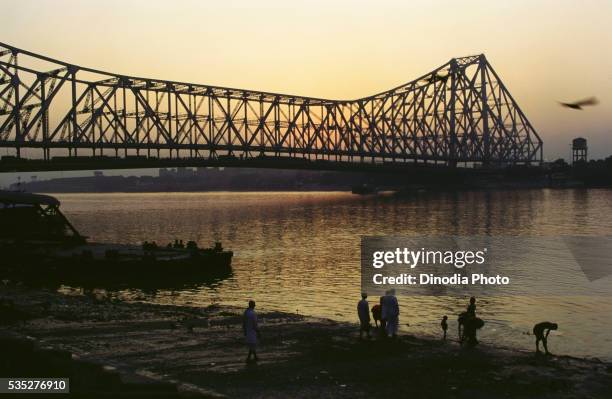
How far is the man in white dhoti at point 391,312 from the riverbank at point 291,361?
1.85 ft

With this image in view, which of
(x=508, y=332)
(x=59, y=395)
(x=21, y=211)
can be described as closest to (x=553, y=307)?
(x=508, y=332)

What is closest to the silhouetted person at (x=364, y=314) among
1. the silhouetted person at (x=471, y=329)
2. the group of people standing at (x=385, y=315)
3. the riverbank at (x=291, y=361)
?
the group of people standing at (x=385, y=315)

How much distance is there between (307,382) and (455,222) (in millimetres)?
78475

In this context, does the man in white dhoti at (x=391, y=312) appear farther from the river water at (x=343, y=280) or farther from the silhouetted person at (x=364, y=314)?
the river water at (x=343, y=280)

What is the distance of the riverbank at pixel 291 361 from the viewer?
16891 millimetres

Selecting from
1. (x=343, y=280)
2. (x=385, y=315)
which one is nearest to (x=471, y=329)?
(x=385, y=315)

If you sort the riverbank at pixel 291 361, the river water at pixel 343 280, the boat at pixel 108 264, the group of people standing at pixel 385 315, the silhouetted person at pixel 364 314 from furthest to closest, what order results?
the boat at pixel 108 264 < the river water at pixel 343 280 < the group of people standing at pixel 385 315 < the silhouetted person at pixel 364 314 < the riverbank at pixel 291 361

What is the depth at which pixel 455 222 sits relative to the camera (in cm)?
9344

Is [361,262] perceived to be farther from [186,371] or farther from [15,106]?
[15,106]

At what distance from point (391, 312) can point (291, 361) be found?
14.0 feet

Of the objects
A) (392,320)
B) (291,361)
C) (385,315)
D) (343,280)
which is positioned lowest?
(343,280)

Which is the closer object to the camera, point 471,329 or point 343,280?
point 471,329

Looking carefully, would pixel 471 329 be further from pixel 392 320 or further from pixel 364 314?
pixel 364 314

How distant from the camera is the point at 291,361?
65.0 ft
